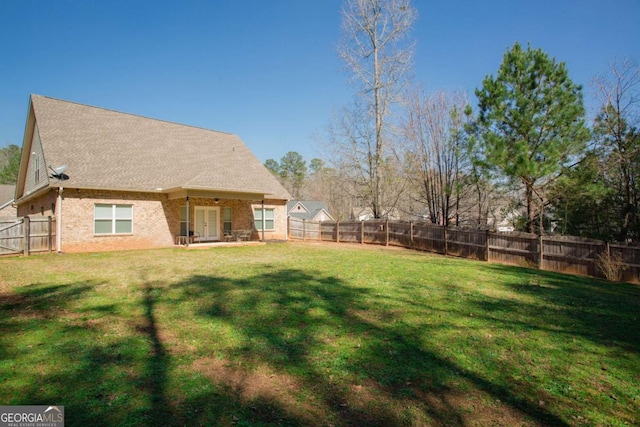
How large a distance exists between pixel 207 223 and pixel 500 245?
14.4 m

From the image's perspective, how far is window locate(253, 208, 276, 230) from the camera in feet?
70.1

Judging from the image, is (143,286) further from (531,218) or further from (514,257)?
(531,218)

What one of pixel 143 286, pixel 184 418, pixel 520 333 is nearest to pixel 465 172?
pixel 520 333

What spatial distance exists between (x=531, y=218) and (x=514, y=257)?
3312 millimetres

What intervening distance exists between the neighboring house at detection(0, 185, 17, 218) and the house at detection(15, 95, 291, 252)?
39.8 ft

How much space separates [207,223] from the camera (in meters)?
19.0

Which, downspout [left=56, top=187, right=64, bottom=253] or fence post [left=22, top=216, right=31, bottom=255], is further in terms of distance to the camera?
downspout [left=56, top=187, right=64, bottom=253]

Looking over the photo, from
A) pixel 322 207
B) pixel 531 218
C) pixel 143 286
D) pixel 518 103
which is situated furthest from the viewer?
pixel 322 207

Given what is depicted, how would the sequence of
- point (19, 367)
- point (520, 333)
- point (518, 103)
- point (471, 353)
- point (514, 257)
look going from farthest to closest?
point (518, 103) < point (514, 257) < point (520, 333) < point (471, 353) < point (19, 367)

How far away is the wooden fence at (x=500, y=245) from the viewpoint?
34.0 feet

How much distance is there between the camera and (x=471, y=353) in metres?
4.49

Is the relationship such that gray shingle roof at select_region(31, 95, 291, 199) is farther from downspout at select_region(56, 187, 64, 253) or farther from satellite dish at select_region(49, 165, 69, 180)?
downspout at select_region(56, 187, 64, 253)

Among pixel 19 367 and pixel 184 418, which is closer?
pixel 184 418

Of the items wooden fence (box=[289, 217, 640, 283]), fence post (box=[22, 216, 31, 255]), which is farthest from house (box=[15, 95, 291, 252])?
wooden fence (box=[289, 217, 640, 283])
